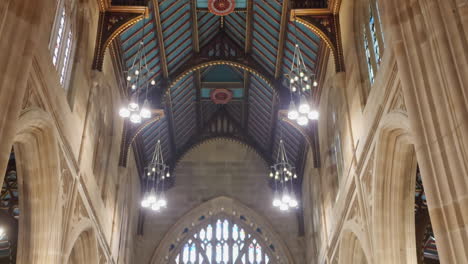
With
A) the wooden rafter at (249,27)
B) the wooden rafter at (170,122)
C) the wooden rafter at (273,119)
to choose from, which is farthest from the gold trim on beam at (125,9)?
the wooden rafter at (273,119)

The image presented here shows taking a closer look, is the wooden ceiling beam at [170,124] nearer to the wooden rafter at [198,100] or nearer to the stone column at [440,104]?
the wooden rafter at [198,100]

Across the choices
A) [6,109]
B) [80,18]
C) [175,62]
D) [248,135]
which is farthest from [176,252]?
[6,109]

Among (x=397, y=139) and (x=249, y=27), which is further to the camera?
(x=249, y=27)

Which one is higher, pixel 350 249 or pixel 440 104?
pixel 440 104

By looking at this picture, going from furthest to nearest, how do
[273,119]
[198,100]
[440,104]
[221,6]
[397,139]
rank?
[198,100] < [273,119] < [221,6] < [397,139] < [440,104]

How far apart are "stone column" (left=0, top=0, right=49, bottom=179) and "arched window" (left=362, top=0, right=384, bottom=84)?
7.06 meters

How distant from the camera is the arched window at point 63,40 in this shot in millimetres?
12070

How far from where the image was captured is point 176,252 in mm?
23312

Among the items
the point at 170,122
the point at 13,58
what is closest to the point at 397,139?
the point at 13,58

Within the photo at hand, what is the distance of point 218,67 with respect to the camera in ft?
76.7

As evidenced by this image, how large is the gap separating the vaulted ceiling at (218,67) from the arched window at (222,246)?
3.36m

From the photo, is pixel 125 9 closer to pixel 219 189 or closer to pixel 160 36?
pixel 160 36

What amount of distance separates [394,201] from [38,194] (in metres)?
7.24

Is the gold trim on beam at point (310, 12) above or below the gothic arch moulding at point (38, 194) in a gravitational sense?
above
